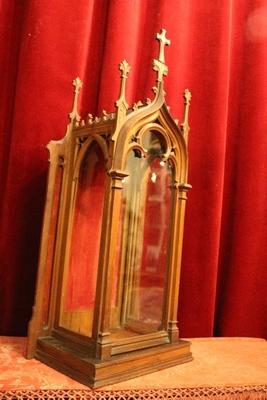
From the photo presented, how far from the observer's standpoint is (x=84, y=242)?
43.6 inches

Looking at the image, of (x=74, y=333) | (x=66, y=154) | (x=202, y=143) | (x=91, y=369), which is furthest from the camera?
(x=202, y=143)

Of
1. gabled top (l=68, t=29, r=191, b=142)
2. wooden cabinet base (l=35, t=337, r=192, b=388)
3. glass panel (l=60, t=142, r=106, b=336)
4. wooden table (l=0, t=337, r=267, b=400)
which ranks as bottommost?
wooden table (l=0, t=337, r=267, b=400)

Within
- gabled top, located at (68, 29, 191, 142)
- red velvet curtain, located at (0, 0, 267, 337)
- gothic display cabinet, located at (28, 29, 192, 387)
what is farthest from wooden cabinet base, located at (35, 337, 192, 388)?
gabled top, located at (68, 29, 191, 142)

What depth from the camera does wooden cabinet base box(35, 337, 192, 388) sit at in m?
0.91

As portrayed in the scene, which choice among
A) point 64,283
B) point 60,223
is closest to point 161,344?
point 64,283

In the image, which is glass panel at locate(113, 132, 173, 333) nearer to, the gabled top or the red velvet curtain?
the gabled top

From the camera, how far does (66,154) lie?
3.75 feet

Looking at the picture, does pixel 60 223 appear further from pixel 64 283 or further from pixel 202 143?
pixel 202 143

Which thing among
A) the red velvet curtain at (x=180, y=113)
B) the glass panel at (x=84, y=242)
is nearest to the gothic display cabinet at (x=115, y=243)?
the glass panel at (x=84, y=242)

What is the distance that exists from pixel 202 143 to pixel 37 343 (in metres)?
0.89

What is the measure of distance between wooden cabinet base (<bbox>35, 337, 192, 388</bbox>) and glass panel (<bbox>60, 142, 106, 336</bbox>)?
0.24 feet

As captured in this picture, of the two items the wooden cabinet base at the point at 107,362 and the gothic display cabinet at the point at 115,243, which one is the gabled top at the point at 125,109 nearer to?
the gothic display cabinet at the point at 115,243

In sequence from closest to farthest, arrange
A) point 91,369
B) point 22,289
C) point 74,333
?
point 91,369, point 74,333, point 22,289

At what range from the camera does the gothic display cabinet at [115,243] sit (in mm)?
980
